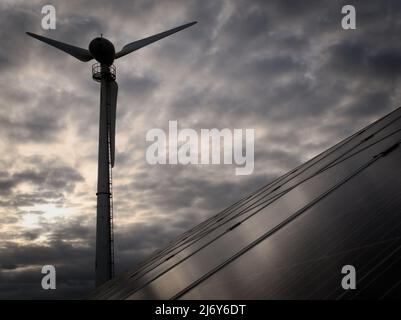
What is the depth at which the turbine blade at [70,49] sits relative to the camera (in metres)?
46.2

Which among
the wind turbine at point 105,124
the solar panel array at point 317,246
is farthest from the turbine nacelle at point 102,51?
the solar panel array at point 317,246

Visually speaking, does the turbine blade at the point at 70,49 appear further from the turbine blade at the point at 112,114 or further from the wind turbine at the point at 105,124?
the turbine blade at the point at 112,114

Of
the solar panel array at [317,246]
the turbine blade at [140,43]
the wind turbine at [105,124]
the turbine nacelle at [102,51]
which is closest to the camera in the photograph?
the solar panel array at [317,246]

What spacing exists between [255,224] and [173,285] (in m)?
3.22

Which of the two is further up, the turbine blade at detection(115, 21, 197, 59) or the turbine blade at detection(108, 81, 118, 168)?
the turbine blade at detection(115, 21, 197, 59)

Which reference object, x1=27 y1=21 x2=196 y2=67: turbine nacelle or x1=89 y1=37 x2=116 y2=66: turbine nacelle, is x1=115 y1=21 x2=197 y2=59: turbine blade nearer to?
x1=27 y1=21 x2=196 y2=67: turbine nacelle

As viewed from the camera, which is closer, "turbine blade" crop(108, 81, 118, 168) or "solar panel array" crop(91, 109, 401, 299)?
"solar panel array" crop(91, 109, 401, 299)

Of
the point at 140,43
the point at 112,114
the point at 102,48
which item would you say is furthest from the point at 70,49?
the point at 112,114

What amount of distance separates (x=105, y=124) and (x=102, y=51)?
26.1 ft

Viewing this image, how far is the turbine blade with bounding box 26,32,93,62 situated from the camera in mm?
46188

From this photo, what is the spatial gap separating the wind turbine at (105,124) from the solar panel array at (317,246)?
2954 centimetres

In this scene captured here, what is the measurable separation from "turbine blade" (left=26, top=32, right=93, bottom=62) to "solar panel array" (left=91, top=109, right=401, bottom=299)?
39.7 metres

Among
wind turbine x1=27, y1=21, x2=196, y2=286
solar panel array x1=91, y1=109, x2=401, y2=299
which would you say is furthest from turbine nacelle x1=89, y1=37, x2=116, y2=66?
solar panel array x1=91, y1=109, x2=401, y2=299

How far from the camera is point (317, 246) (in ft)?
22.1
